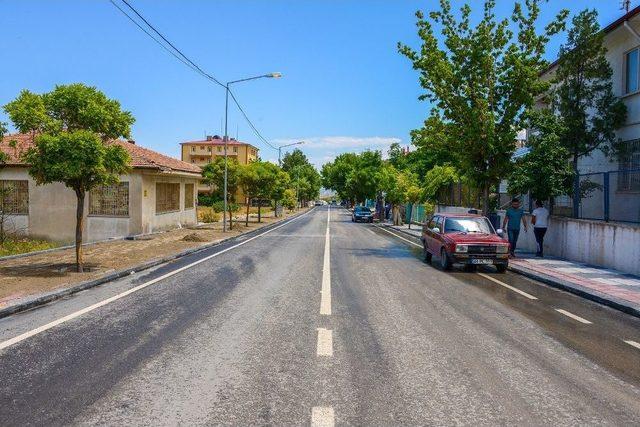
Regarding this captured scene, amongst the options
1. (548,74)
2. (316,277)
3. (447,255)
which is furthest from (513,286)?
(548,74)

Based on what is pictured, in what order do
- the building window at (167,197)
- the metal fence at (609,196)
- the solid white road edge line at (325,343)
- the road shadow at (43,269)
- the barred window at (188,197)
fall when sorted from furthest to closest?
1. the barred window at (188,197)
2. the building window at (167,197)
3. the metal fence at (609,196)
4. the road shadow at (43,269)
5. the solid white road edge line at (325,343)

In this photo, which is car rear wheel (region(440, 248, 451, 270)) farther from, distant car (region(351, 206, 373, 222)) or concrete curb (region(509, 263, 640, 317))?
distant car (region(351, 206, 373, 222))

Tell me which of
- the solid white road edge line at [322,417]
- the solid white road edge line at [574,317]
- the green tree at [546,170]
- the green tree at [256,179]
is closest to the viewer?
the solid white road edge line at [322,417]

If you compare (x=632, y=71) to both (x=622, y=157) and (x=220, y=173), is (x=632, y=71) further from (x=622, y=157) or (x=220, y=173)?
(x=220, y=173)

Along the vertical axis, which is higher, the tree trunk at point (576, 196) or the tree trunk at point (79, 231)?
the tree trunk at point (576, 196)

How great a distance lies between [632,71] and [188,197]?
25038 mm

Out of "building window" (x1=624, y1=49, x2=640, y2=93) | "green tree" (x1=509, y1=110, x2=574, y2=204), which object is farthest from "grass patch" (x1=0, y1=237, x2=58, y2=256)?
"building window" (x1=624, y1=49, x2=640, y2=93)

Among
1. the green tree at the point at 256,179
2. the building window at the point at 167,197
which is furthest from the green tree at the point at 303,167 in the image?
the building window at the point at 167,197

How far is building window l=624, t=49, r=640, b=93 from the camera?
1734 centimetres

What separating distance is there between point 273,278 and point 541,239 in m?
10.1

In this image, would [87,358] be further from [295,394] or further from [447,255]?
[447,255]

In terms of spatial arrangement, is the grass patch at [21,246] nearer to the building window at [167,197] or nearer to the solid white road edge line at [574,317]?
A: the building window at [167,197]

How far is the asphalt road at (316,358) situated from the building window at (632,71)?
10.8 metres

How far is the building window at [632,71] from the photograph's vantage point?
17344mm
